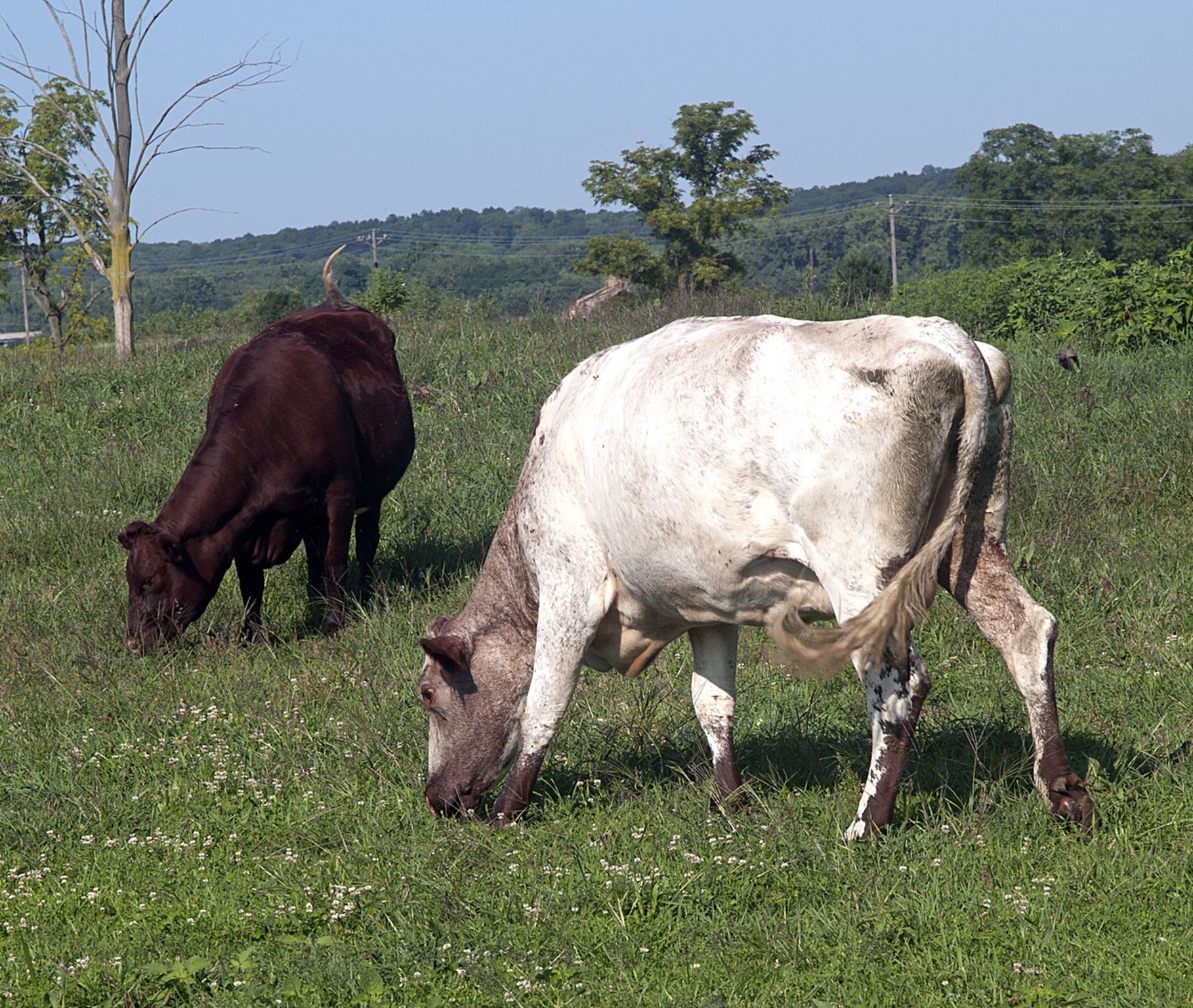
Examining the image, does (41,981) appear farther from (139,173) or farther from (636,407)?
(139,173)

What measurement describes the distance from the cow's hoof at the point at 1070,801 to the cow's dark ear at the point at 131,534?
5304 millimetres

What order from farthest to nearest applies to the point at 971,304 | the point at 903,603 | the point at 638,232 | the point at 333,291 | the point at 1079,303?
the point at 638,232 < the point at 971,304 < the point at 1079,303 < the point at 333,291 < the point at 903,603

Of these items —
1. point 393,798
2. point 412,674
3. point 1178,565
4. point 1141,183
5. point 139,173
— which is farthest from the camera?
point 1141,183

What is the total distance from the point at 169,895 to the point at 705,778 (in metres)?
2.07

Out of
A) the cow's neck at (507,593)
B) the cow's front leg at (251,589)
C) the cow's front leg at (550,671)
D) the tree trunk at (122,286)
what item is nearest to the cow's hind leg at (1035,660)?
the cow's front leg at (550,671)

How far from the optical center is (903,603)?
12.3 ft

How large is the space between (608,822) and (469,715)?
708 millimetres

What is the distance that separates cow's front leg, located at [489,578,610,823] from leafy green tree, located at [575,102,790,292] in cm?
4056

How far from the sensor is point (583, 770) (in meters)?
5.14

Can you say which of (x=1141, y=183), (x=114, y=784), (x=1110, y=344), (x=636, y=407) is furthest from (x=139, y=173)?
(x=1141, y=183)

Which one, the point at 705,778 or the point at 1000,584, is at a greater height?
the point at 1000,584

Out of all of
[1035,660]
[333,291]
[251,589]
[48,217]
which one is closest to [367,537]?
[251,589]

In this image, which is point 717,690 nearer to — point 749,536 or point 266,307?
point 749,536

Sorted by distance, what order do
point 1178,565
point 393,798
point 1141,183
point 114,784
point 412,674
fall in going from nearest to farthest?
point 393,798 → point 114,784 → point 412,674 → point 1178,565 → point 1141,183
